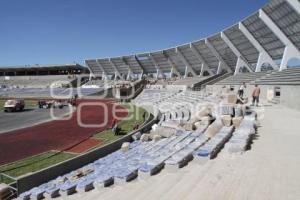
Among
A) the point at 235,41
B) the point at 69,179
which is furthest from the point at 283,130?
the point at 235,41

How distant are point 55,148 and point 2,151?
2.67 metres

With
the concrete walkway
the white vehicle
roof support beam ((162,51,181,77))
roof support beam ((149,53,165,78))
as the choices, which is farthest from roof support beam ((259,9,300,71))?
roof support beam ((149,53,165,78))

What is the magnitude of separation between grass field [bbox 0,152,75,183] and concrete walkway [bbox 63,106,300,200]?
15.0 ft

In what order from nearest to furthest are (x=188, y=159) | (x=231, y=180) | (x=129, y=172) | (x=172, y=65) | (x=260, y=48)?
1. (x=231, y=180)
2. (x=129, y=172)
3. (x=188, y=159)
4. (x=260, y=48)
5. (x=172, y=65)

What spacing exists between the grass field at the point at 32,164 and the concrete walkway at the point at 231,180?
457 cm

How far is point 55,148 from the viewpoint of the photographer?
16.8 m

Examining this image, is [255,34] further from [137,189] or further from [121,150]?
[137,189]

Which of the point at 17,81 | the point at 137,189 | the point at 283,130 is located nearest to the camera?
the point at 137,189

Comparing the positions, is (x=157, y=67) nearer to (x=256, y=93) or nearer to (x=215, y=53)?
(x=215, y=53)

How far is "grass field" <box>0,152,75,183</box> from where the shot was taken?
12.5 m

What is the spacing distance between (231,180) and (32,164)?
932 cm

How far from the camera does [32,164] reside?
13.6 metres

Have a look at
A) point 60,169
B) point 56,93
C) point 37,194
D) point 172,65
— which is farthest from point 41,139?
point 172,65

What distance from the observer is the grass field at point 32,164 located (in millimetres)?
12539
